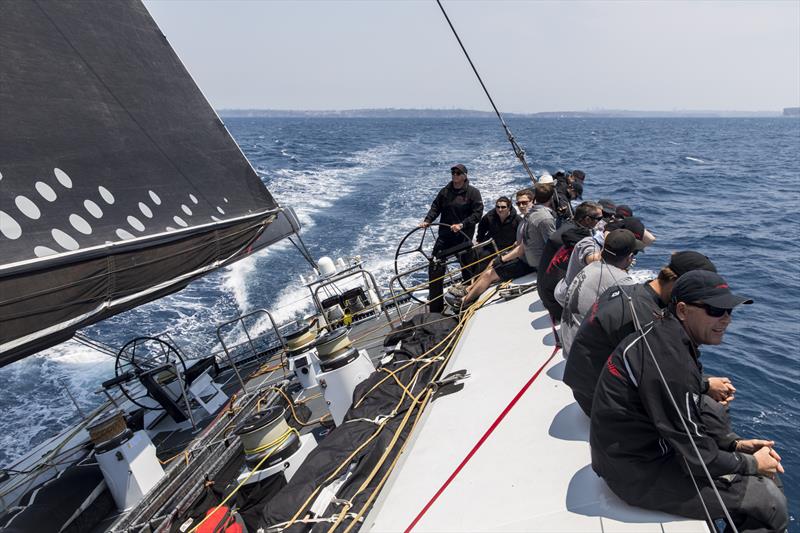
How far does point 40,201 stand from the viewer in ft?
9.01

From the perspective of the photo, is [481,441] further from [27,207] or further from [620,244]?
[27,207]

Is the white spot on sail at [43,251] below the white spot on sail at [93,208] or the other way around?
below

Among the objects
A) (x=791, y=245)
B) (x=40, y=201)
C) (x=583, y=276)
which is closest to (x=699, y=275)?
(x=583, y=276)

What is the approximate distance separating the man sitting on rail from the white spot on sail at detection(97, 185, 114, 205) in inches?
127

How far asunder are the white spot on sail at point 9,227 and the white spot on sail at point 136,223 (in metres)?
0.72

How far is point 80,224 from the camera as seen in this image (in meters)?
2.88

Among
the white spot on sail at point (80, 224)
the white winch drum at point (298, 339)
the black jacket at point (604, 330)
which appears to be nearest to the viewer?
the black jacket at point (604, 330)

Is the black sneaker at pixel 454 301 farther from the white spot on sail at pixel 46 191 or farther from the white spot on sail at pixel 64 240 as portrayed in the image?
the white spot on sail at pixel 46 191

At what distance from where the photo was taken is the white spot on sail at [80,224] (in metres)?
2.84

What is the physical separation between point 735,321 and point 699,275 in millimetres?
7007

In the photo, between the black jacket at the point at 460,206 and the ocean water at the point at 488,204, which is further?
the ocean water at the point at 488,204

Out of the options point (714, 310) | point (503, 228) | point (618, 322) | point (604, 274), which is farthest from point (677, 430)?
point (503, 228)

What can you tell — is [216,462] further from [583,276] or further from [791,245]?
[791,245]

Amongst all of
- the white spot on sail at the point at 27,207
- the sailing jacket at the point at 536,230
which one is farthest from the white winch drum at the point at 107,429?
the sailing jacket at the point at 536,230
